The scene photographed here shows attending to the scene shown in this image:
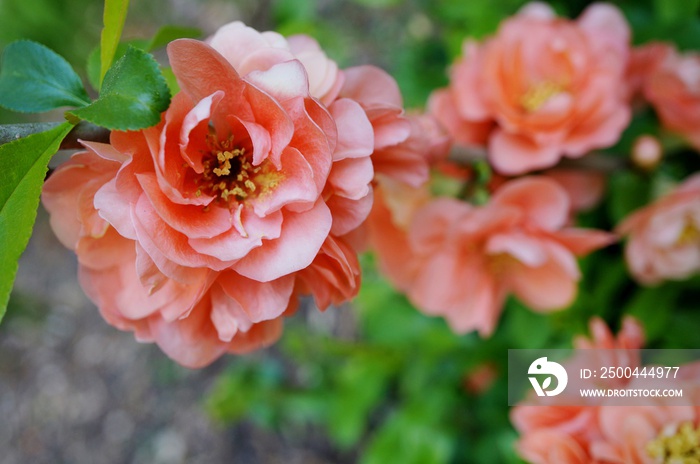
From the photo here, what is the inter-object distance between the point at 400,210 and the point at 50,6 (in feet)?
5.25

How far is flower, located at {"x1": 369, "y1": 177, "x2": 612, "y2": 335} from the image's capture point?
76 centimetres

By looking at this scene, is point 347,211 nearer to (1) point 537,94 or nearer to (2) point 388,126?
(2) point 388,126

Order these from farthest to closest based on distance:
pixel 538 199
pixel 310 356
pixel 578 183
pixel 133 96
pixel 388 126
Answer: pixel 310 356 < pixel 578 183 < pixel 538 199 < pixel 388 126 < pixel 133 96

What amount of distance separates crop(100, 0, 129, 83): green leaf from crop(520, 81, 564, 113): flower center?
1.91ft

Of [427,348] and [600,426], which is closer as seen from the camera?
[600,426]

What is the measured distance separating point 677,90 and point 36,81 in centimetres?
80

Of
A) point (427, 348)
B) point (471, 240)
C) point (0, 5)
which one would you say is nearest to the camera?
point (471, 240)

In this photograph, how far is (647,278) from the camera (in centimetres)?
88

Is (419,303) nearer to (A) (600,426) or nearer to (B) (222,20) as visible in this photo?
(A) (600,426)

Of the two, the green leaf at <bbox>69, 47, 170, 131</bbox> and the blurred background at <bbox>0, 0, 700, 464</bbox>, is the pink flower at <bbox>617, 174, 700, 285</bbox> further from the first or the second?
the green leaf at <bbox>69, 47, 170, 131</bbox>

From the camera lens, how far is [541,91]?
2.80 ft

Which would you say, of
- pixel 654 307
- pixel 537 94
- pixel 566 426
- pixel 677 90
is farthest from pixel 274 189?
pixel 654 307

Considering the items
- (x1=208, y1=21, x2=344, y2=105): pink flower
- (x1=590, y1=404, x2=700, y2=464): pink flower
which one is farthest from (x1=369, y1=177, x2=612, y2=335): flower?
(x1=208, y1=21, x2=344, y2=105): pink flower

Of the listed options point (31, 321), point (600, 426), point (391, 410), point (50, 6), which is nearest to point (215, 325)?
Answer: point (600, 426)
